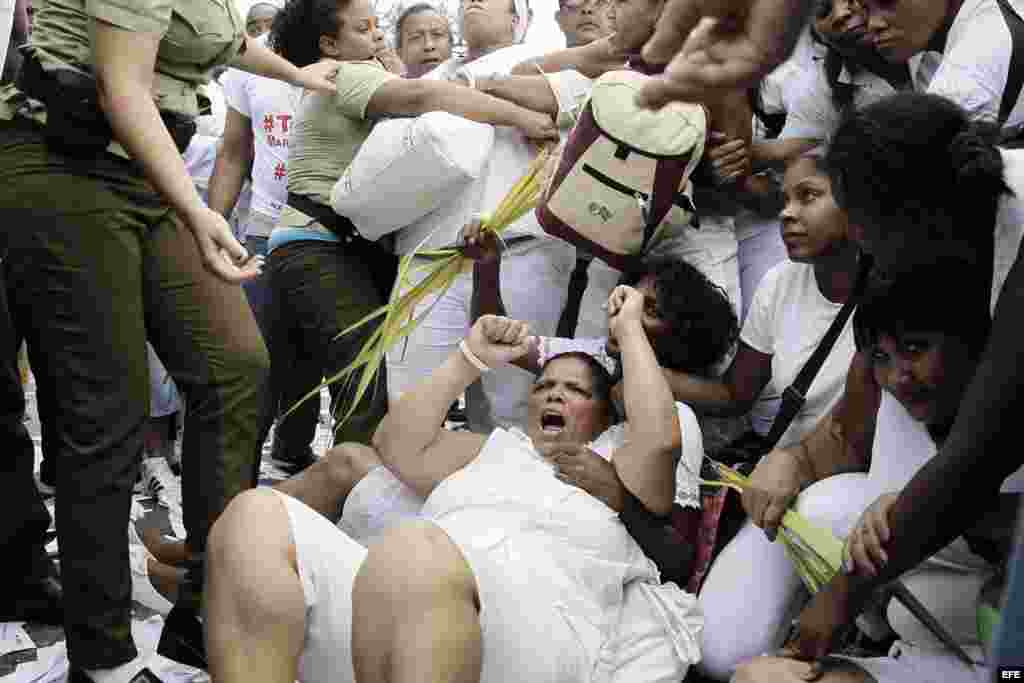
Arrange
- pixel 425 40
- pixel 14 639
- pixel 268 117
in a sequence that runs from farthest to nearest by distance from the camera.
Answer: pixel 425 40 → pixel 268 117 → pixel 14 639

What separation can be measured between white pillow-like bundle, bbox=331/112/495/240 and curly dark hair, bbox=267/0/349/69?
1.74 ft

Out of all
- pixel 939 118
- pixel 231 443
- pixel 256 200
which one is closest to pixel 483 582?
pixel 231 443

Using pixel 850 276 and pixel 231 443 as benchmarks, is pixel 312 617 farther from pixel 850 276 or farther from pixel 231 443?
pixel 850 276

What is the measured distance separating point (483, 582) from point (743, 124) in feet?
4.46

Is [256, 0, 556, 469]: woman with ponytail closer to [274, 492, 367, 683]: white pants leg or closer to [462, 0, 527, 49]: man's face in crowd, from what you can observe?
[462, 0, 527, 49]: man's face in crowd

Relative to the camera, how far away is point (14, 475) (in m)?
2.58

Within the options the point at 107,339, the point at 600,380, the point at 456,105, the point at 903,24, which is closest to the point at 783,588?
the point at 600,380

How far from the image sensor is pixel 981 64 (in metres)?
2.28

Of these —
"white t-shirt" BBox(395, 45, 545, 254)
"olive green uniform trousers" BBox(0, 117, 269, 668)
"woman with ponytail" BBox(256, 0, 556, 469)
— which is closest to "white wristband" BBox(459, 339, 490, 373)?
"olive green uniform trousers" BBox(0, 117, 269, 668)

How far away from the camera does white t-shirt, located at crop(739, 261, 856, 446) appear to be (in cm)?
251

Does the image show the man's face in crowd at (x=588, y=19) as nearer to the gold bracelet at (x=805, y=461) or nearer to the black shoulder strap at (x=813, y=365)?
the black shoulder strap at (x=813, y=365)

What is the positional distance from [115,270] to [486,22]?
1.61 meters

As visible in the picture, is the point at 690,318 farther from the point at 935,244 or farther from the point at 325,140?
the point at 325,140

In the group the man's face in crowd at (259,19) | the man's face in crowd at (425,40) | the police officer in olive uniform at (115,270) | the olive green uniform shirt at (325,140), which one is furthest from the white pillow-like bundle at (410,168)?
the man's face in crowd at (259,19)
